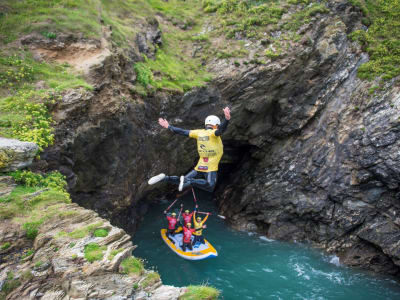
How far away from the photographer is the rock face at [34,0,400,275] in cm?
1338

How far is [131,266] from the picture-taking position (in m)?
7.00

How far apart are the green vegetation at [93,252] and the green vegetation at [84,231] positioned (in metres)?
0.38

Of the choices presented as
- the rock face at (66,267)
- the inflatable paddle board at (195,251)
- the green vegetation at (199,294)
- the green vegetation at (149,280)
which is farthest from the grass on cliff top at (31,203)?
the inflatable paddle board at (195,251)

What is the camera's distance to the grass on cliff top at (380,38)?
15.9m

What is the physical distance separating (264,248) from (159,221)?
22.0 feet

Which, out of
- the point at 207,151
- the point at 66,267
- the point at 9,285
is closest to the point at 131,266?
the point at 66,267

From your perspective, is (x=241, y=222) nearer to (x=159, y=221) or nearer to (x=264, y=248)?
(x=264, y=248)

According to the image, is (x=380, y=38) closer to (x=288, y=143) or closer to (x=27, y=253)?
(x=288, y=143)

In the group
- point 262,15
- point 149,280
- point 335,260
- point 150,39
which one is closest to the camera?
point 149,280

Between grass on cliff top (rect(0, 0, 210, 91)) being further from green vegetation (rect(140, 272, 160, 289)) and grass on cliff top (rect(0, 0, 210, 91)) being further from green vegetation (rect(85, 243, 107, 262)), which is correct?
green vegetation (rect(140, 272, 160, 289))

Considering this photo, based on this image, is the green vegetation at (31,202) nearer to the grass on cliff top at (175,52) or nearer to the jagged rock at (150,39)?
the grass on cliff top at (175,52)

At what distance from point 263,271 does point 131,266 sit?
955cm

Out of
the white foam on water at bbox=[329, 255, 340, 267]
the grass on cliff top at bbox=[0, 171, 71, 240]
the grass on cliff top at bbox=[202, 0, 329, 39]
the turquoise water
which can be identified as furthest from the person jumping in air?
the grass on cliff top at bbox=[202, 0, 329, 39]

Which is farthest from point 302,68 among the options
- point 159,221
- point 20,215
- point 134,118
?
point 20,215
